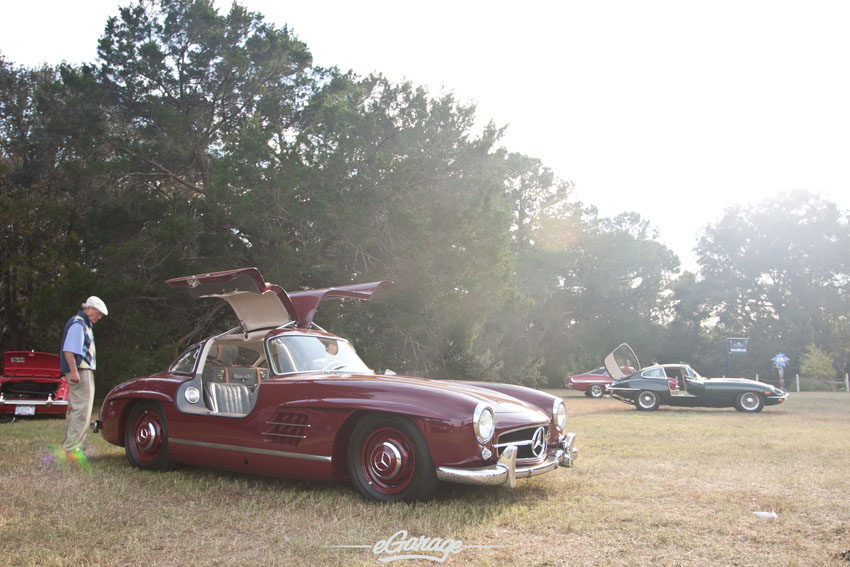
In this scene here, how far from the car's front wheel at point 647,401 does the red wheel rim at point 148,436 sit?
13245 millimetres

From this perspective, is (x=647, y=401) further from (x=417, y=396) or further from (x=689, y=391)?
(x=417, y=396)

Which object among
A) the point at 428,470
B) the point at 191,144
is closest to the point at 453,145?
the point at 191,144

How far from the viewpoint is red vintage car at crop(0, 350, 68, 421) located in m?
11.4

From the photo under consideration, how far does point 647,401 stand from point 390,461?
44.1 feet

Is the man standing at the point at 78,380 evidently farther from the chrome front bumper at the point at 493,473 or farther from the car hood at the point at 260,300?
the chrome front bumper at the point at 493,473

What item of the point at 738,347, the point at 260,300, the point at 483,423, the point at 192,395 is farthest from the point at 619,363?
the point at 483,423

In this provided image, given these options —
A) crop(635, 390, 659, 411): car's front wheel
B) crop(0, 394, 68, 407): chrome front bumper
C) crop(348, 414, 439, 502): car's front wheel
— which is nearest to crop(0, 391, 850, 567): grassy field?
crop(348, 414, 439, 502): car's front wheel

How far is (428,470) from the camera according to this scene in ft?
14.9

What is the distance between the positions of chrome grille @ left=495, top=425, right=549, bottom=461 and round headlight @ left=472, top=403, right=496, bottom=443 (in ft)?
0.71

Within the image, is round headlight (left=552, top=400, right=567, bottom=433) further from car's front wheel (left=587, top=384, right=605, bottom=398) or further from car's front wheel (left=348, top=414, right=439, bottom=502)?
car's front wheel (left=587, top=384, right=605, bottom=398)

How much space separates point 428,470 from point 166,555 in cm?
178

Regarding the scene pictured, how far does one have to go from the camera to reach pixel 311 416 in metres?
4.98

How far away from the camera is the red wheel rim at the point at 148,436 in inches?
242

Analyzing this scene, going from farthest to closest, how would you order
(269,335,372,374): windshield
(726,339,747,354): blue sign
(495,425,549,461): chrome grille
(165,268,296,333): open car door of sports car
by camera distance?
(726,339,747,354): blue sign → (165,268,296,333): open car door of sports car → (269,335,372,374): windshield → (495,425,549,461): chrome grille
